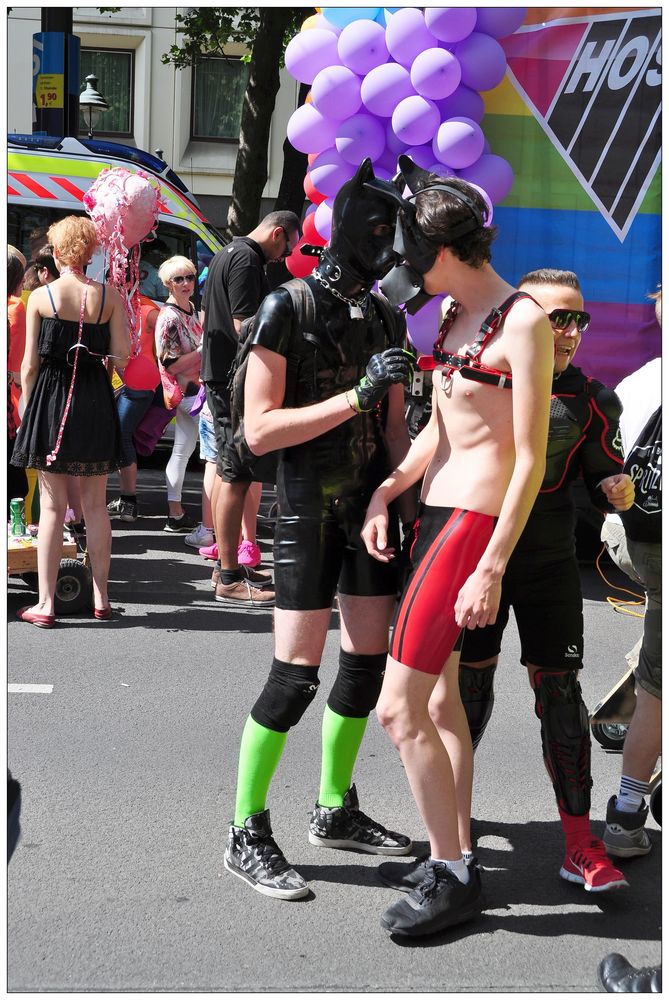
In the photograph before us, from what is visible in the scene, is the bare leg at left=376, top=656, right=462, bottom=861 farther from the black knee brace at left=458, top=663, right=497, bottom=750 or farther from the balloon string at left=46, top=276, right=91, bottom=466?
the balloon string at left=46, top=276, right=91, bottom=466

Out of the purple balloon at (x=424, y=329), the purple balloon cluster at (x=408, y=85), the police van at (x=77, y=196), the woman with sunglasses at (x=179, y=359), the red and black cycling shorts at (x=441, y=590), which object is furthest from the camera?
the police van at (x=77, y=196)

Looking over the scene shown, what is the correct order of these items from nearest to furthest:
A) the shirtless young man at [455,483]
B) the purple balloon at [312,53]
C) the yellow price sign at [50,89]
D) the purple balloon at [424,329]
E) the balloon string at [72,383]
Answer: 1. the shirtless young man at [455,483]
2. the balloon string at [72,383]
3. the purple balloon at [424,329]
4. the purple balloon at [312,53]
5. the yellow price sign at [50,89]

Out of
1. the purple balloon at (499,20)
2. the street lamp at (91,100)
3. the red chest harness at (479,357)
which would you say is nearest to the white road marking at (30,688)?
the red chest harness at (479,357)

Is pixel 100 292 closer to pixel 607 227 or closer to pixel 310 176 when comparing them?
pixel 310 176

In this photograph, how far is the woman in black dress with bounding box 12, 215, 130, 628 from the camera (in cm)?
577

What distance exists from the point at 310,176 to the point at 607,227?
1.80m

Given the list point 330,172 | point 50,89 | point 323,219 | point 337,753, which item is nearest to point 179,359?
point 323,219

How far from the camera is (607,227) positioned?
6.83 meters

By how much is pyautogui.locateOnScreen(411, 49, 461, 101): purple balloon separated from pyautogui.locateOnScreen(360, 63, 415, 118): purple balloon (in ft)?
0.27

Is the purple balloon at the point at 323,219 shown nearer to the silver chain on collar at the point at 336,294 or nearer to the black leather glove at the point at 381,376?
the silver chain on collar at the point at 336,294

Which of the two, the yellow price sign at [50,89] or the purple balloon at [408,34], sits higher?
the yellow price sign at [50,89]

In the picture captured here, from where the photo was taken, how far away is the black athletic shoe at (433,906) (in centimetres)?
305

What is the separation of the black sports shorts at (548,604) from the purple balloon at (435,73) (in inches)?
148

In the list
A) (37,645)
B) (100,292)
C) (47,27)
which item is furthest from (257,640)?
(47,27)
